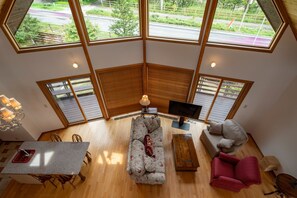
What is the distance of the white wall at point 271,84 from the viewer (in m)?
3.63

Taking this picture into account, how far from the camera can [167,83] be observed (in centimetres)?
515

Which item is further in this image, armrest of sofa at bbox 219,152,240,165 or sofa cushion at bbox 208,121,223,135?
sofa cushion at bbox 208,121,223,135

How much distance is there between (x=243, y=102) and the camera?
4.71 metres

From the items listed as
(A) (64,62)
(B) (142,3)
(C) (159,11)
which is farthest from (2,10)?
(C) (159,11)

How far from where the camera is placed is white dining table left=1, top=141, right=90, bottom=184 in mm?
3314

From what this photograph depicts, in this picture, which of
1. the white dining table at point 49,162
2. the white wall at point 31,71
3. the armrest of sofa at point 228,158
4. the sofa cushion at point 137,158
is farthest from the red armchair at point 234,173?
the white wall at point 31,71

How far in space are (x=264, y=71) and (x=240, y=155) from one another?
Result: 267 centimetres

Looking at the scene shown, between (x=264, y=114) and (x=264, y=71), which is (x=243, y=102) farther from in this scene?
(x=264, y=71)

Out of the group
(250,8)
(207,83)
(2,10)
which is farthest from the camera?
(207,83)

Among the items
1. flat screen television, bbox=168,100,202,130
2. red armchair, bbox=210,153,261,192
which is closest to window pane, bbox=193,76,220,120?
flat screen television, bbox=168,100,202,130

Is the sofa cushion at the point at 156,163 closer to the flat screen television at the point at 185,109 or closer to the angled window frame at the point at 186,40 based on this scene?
the flat screen television at the point at 185,109

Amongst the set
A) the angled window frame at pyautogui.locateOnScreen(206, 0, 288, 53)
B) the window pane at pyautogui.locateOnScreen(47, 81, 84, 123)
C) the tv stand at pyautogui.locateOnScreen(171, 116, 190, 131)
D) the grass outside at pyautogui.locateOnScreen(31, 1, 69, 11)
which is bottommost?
the tv stand at pyautogui.locateOnScreen(171, 116, 190, 131)

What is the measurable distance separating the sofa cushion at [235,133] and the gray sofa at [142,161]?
200 cm

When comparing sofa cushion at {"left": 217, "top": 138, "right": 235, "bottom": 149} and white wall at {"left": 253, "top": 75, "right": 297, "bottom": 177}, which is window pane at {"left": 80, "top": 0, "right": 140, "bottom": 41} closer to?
sofa cushion at {"left": 217, "top": 138, "right": 235, "bottom": 149}
